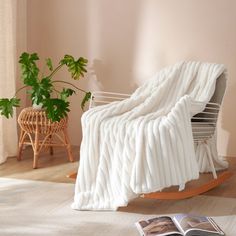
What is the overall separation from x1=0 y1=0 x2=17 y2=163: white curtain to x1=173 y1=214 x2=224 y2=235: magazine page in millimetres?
2001

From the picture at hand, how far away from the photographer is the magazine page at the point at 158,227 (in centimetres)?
260

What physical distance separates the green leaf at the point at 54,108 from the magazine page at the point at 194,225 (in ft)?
5.04

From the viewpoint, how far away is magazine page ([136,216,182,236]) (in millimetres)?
2600

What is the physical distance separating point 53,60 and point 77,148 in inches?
33.8

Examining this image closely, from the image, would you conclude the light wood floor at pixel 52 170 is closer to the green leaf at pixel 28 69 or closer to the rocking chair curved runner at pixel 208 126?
the rocking chair curved runner at pixel 208 126

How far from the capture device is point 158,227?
266 centimetres

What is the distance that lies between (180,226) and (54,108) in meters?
1.70

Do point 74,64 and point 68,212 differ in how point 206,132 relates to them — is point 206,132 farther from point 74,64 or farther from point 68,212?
point 74,64

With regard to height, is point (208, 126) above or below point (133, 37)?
below

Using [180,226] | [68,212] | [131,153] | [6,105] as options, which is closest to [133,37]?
[6,105]

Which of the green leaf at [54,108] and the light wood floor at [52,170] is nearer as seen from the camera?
the light wood floor at [52,170]

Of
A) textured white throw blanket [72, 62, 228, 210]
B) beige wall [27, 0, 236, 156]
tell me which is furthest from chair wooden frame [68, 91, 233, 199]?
beige wall [27, 0, 236, 156]

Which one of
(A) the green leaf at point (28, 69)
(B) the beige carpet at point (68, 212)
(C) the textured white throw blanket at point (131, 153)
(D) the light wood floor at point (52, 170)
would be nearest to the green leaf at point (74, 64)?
(A) the green leaf at point (28, 69)

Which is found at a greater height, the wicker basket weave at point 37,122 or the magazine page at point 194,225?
the wicker basket weave at point 37,122
